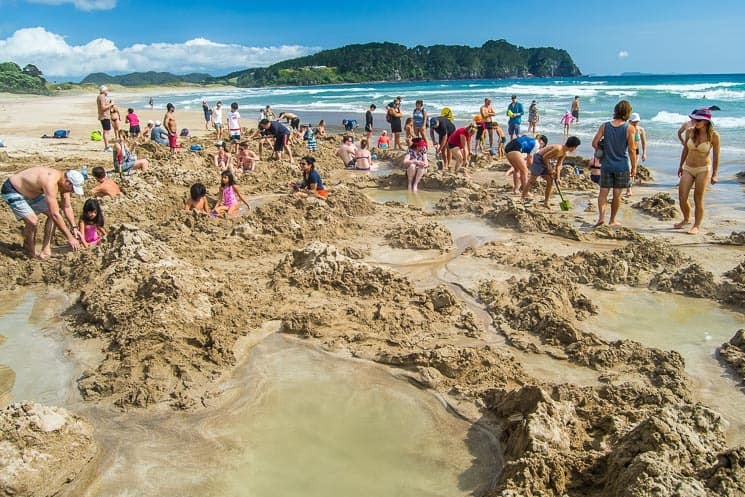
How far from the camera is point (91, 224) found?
6664mm

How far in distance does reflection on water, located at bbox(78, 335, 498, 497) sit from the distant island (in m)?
128

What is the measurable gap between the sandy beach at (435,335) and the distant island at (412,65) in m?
124

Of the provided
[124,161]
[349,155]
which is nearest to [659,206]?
[349,155]

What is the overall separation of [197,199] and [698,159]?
21.7 ft

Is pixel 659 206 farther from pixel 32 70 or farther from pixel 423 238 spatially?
pixel 32 70

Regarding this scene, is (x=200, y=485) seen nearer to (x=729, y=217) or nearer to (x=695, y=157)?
(x=695, y=157)

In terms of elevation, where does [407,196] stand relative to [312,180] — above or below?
below

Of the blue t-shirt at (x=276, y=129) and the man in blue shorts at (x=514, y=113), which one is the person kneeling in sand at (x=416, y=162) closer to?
the blue t-shirt at (x=276, y=129)

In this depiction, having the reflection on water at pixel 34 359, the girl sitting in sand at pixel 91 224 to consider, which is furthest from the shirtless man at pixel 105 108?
the reflection on water at pixel 34 359

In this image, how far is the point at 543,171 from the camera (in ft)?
27.7

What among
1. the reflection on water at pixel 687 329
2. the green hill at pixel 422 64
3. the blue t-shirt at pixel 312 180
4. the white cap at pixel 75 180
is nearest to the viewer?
the reflection on water at pixel 687 329

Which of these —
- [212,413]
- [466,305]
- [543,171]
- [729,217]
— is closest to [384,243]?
[466,305]

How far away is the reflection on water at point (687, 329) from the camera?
143 inches

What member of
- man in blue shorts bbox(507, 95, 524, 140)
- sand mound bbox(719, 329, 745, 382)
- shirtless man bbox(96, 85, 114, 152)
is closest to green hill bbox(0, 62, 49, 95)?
shirtless man bbox(96, 85, 114, 152)
